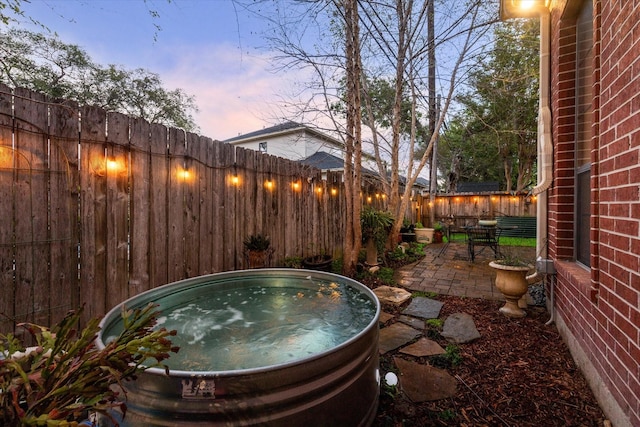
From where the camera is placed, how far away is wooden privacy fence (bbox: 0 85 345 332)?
83.3 inches

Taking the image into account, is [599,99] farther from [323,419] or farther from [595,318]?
[323,419]

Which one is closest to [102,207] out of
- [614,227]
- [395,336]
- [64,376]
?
[64,376]

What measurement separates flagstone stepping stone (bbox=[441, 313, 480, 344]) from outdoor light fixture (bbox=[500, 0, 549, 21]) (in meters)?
3.67

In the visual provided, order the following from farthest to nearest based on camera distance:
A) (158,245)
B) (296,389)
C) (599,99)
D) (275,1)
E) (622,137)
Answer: (275,1), (158,245), (599,99), (622,137), (296,389)

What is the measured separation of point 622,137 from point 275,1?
4377 millimetres

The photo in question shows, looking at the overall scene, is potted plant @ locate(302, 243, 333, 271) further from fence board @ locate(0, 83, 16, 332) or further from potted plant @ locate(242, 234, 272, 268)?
fence board @ locate(0, 83, 16, 332)

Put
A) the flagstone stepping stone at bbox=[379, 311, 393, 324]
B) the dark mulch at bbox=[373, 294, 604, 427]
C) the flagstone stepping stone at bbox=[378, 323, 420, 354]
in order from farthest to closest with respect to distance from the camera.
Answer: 1. the flagstone stepping stone at bbox=[379, 311, 393, 324]
2. the flagstone stepping stone at bbox=[378, 323, 420, 354]
3. the dark mulch at bbox=[373, 294, 604, 427]

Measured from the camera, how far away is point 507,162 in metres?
15.3

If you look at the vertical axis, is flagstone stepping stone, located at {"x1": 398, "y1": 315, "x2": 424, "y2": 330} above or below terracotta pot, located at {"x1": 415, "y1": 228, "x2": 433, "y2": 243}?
below

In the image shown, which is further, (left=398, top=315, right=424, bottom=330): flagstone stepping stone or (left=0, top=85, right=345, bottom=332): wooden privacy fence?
(left=398, top=315, right=424, bottom=330): flagstone stepping stone

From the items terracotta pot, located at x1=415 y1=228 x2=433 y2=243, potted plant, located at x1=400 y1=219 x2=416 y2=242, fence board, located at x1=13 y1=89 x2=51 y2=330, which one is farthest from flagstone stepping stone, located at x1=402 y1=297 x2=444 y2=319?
terracotta pot, located at x1=415 y1=228 x2=433 y2=243

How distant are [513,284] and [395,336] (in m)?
1.69

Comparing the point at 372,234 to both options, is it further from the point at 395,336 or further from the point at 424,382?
the point at 424,382

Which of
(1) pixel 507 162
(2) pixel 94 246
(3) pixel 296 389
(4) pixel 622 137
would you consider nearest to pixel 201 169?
(2) pixel 94 246
